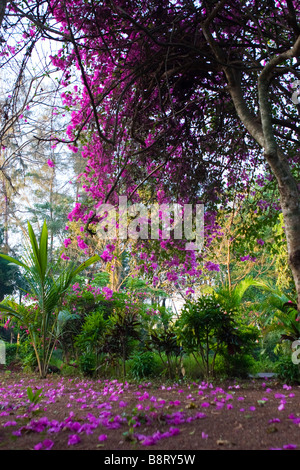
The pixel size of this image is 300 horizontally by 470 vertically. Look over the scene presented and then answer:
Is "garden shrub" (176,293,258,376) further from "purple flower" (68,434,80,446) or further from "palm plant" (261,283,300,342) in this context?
"purple flower" (68,434,80,446)

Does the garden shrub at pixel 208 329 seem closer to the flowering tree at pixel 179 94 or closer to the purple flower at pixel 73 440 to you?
the flowering tree at pixel 179 94

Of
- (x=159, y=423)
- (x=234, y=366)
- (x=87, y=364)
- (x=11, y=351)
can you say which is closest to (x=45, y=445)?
(x=159, y=423)

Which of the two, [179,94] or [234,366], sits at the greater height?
[179,94]

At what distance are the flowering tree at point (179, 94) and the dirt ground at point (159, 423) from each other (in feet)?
3.42

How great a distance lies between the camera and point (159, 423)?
2.21 metres

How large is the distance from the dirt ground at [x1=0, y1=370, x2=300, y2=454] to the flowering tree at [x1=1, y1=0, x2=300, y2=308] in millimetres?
1041

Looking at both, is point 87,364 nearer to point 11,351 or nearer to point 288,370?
point 288,370

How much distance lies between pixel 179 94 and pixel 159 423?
144 inches

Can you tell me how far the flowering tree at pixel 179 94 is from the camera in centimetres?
312

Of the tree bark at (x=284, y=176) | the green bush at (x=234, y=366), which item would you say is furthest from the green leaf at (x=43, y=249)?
the tree bark at (x=284, y=176)

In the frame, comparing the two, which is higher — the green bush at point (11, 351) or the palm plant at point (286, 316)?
the palm plant at point (286, 316)

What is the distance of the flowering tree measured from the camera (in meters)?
3.12
